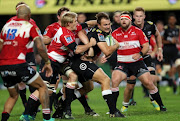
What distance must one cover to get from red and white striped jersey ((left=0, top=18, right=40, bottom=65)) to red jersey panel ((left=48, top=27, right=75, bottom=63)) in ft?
3.72

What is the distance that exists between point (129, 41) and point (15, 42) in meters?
3.31

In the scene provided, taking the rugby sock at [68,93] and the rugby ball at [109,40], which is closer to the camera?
the rugby sock at [68,93]

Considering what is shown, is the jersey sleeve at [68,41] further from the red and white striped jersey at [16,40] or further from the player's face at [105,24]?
the red and white striped jersey at [16,40]

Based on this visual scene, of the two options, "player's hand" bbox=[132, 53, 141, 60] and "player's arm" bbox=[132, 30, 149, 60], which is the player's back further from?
"player's arm" bbox=[132, 30, 149, 60]

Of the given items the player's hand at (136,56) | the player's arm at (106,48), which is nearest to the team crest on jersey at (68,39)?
the player's arm at (106,48)

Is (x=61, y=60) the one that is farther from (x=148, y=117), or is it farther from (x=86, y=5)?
(x=86, y=5)

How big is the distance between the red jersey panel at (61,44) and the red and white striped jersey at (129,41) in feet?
5.34

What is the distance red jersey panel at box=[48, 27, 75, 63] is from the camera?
864 centimetres

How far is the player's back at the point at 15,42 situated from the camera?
755cm

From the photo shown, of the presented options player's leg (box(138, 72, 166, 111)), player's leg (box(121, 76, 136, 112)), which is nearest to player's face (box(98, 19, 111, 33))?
player's leg (box(138, 72, 166, 111))

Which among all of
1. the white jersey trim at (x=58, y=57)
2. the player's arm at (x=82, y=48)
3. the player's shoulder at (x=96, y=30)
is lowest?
the white jersey trim at (x=58, y=57)

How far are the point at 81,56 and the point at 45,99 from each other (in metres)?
1.60

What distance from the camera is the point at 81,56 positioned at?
9094mm

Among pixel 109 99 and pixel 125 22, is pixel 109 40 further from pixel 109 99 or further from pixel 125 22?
pixel 109 99
